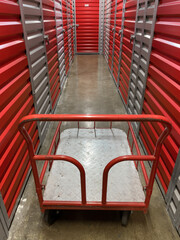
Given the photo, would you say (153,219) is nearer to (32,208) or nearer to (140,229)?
(140,229)

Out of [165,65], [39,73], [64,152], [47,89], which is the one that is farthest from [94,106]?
[165,65]

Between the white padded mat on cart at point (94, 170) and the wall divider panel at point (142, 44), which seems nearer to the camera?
the white padded mat on cart at point (94, 170)

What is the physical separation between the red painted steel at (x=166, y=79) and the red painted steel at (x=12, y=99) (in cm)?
173

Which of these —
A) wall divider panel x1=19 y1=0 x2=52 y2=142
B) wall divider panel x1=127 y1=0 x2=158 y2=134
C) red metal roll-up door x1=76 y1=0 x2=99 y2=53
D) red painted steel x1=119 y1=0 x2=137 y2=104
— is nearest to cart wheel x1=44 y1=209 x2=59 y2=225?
wall divider panel x1=19 y1=0 x2=52 y2=142

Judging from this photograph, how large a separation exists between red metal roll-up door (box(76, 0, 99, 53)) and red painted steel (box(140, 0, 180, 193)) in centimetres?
952

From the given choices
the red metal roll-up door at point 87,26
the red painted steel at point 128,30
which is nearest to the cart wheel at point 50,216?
the red painted steel at point 128,30

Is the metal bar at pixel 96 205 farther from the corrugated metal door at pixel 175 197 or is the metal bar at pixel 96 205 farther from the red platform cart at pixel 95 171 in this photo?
the corrugated metal door at pixel 175 197

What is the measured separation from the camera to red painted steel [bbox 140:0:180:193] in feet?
6.21

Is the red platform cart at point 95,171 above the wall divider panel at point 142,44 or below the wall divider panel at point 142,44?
below

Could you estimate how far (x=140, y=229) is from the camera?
1.93m

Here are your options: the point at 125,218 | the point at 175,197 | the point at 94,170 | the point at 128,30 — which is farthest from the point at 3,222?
the point at 128,30

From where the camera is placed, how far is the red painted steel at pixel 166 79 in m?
1.89

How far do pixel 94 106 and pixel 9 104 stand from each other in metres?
2.96

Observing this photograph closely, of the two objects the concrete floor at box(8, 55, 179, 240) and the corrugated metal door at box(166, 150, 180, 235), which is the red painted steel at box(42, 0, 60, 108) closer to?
the concrete floor at box(8, 55, 179, 240)
